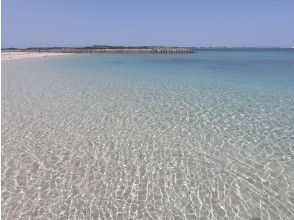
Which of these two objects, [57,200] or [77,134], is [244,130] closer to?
[77,134]

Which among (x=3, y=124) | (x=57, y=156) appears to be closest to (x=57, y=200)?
(x=57, y=156)

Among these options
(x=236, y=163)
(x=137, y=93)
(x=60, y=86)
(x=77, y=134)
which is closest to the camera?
(x=236, y=163)

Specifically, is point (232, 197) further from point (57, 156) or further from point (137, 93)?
point (137, 93)

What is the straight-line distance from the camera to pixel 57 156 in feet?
26.8

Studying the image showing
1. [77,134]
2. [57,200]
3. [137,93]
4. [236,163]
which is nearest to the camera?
[57,200]

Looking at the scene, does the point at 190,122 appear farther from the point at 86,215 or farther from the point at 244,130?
the point at 86,215

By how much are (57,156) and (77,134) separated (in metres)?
1.87

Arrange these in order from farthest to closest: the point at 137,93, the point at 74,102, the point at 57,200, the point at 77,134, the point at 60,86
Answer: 1. the point at 60,86
2. the point at 137,93
3. the point at 74,102
4. the point at 77,134
5. the point at 57,200

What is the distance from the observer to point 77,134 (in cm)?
998

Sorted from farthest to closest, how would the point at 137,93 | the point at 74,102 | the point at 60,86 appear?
the point at 60,86, the point at 137,93, the point at 74,102

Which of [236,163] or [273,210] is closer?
[273,210]

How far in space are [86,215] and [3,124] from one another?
699 cm

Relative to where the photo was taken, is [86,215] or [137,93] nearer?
[86,215]

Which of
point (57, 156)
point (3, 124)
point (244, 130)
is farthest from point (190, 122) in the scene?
point (3, 124)
